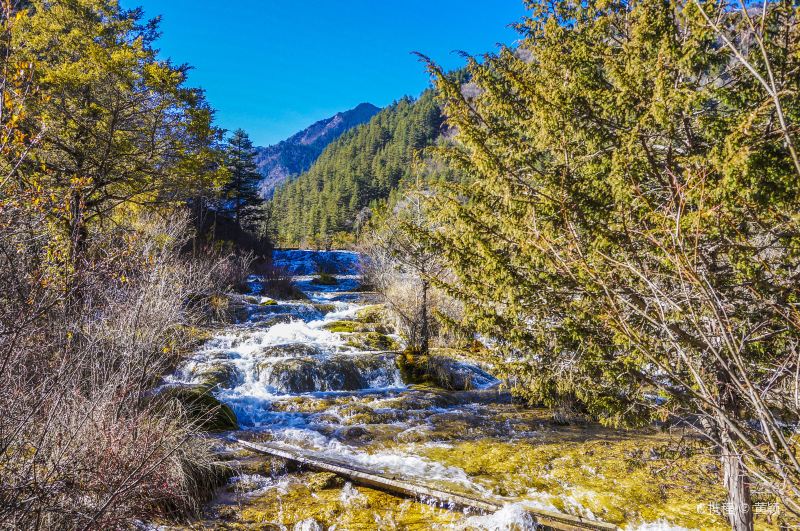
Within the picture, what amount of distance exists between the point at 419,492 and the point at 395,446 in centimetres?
227

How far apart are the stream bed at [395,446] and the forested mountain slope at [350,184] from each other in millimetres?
35167

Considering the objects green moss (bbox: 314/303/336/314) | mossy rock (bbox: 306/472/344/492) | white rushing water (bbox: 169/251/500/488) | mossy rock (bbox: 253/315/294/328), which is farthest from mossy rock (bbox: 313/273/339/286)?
mossy rock (bbox: 306/472/344/492)

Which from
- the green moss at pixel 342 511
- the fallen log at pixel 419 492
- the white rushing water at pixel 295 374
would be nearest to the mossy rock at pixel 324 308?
the white rushing water at pixel 295 374

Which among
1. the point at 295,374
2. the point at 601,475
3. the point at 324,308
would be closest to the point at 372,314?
the point at 324,308

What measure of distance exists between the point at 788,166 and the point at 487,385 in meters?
10.2

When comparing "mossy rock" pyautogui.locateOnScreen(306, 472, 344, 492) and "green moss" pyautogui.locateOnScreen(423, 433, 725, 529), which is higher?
"green moss" pyautogui.locateOnScreen(423, 433, 725, 529)

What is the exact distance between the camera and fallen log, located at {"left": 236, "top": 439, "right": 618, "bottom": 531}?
523 cm

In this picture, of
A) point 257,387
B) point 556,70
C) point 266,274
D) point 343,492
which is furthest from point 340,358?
point 266,274

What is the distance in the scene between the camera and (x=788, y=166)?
343 cm

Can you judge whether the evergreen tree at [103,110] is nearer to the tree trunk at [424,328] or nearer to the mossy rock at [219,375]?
the mossy rock at [219,375]

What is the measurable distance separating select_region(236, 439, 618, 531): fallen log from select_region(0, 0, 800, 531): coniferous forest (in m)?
0.04

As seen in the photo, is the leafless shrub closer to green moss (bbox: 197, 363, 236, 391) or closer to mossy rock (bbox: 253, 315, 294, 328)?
green moss (bbox: 197, 363, 236, 391)

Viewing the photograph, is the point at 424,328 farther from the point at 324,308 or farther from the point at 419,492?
the point at 419,492

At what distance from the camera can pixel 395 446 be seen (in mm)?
8188
